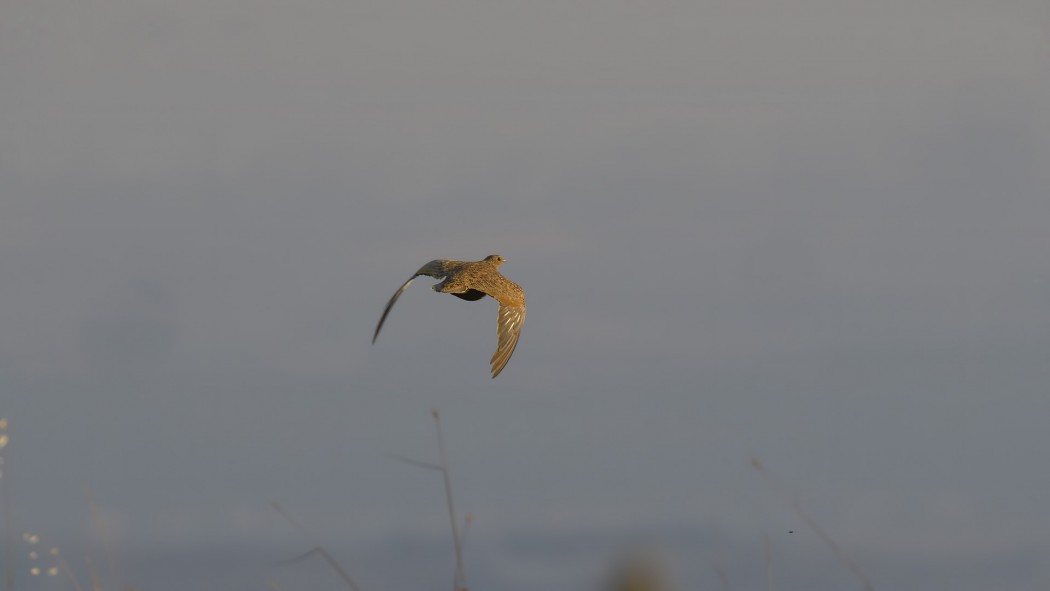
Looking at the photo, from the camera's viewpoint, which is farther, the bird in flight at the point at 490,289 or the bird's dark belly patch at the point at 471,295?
the bird's dark belly patch at the point at 471,295

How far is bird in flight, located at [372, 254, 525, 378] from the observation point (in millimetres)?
15898

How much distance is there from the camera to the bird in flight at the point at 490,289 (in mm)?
15898

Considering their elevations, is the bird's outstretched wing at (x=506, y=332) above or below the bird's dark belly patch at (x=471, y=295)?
below

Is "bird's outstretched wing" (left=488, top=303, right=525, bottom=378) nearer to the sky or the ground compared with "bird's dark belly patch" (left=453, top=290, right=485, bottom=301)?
nearer to the ground

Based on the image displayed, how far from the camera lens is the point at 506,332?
52.7ft

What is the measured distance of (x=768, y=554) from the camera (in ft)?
16.6

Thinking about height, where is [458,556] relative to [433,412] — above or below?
below

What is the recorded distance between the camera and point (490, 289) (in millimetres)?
16844

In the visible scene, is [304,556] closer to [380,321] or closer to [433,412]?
[433,412]

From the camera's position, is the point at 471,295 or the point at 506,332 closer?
the point at 506,332

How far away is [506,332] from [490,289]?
963 millimetres

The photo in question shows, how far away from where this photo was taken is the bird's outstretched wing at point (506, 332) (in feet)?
50.4

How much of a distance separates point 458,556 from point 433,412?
659 millimetres

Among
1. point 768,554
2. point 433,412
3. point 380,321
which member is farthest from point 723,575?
point 380,321
